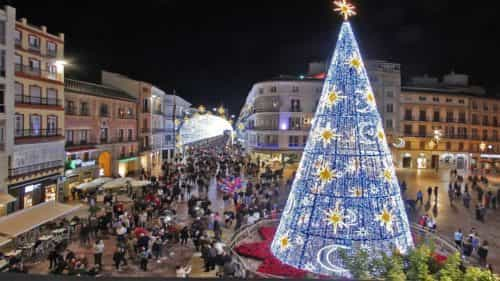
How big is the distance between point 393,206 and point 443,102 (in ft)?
160

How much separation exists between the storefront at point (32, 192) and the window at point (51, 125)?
3029 mm

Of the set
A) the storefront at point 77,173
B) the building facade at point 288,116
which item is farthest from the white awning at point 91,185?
the building facade at point 288,116

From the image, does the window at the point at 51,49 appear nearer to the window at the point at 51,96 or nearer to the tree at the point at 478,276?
A: the window at the point at 51,96

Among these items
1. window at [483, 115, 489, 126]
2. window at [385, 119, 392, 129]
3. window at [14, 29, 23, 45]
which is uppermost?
window at [14, 29, 23, 45]

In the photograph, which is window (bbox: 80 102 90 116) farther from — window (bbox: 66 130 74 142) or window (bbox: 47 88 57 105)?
window (bbox: 47 88 57 105)

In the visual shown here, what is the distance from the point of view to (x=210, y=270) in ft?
45.4

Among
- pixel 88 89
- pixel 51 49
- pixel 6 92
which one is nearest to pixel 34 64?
pixel 51 49

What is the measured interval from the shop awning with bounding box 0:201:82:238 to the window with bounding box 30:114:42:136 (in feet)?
30.5

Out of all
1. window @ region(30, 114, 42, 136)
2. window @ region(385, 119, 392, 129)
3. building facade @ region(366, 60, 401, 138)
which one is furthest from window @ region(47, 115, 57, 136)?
window @ region(385, 119, 392, 129)

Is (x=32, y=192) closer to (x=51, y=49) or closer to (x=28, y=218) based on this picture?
(x=51, y=49)

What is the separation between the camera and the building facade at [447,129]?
5453 centimetres

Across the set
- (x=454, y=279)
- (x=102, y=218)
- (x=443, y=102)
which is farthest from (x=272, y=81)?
(x=454, y=279)

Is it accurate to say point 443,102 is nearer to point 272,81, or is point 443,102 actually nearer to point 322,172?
point 272,81

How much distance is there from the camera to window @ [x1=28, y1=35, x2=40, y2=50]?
976 inches
